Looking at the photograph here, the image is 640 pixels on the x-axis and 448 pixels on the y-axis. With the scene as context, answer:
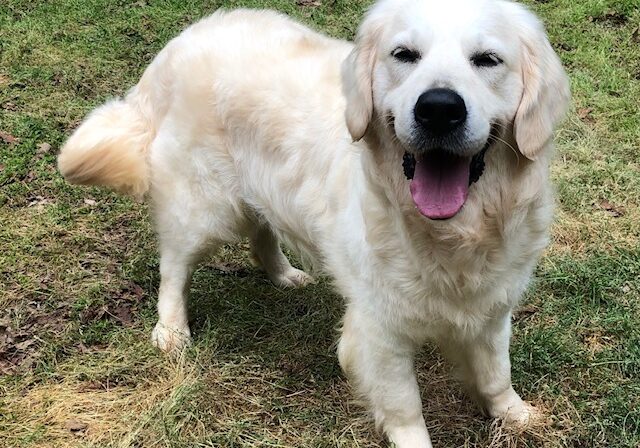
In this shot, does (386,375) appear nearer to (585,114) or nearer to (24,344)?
(24,344)

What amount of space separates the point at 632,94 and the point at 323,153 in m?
3.59

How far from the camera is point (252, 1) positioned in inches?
292

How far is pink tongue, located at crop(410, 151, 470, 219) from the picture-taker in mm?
2346

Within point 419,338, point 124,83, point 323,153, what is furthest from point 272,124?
point 124,83

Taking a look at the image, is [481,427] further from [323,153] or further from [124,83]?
[124,83]

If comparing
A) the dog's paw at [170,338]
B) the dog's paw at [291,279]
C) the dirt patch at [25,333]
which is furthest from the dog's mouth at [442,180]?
the dirt patch at [25,333]

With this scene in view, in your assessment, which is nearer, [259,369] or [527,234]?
[527,234]

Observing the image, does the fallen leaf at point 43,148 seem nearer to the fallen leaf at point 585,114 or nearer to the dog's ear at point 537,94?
the dog's ear at point 537,94

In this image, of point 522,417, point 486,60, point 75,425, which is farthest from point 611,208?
point 75,425

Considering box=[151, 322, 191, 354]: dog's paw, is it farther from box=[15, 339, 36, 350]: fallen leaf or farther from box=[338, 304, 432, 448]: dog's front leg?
box=[338, 304, 432, 448]: dog's front leg

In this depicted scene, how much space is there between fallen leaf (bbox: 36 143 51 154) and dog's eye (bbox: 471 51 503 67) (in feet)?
12.1

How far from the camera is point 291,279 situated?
419 centimetres

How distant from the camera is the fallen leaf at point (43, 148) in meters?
5.11

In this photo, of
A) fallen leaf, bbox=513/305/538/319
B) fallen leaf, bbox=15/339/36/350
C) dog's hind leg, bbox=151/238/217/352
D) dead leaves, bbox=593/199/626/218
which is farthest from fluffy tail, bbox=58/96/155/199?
dead leaves, bbox=593/199/626/218
